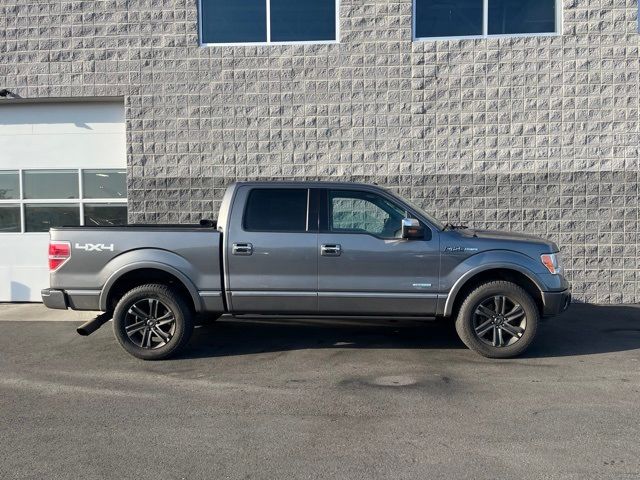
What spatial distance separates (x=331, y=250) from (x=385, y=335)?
1.89 m

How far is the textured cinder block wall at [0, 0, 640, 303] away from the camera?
9703mm

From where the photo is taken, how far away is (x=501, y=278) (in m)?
6.62

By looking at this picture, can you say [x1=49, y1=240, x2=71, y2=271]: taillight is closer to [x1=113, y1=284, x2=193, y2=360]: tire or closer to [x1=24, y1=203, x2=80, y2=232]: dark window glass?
[x1=113, y1=284, x2=193, y2=360]: tire

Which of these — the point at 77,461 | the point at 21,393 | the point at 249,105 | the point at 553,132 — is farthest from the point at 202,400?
the point at 553,132

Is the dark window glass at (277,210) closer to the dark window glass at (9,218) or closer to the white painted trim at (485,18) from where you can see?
the white painted trim at (485,18)

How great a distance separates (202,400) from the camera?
211 inches

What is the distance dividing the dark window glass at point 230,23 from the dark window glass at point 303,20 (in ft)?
0.74

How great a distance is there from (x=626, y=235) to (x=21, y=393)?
→ 900 centimetres

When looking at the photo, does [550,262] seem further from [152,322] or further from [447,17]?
[447,17]

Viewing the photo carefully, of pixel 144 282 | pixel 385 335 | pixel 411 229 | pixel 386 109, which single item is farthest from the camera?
pixel 386 109

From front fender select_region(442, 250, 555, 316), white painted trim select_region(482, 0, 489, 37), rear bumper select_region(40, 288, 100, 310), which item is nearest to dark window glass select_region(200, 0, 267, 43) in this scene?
white painted trim select_region(482, 0, 489, 37)

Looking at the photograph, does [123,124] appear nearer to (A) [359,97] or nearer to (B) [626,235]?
(A) [359,97]

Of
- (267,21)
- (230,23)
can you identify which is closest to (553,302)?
(267,21)

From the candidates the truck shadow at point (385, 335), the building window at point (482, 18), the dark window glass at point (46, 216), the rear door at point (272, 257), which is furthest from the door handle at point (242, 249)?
the building window at point (482, 18)
